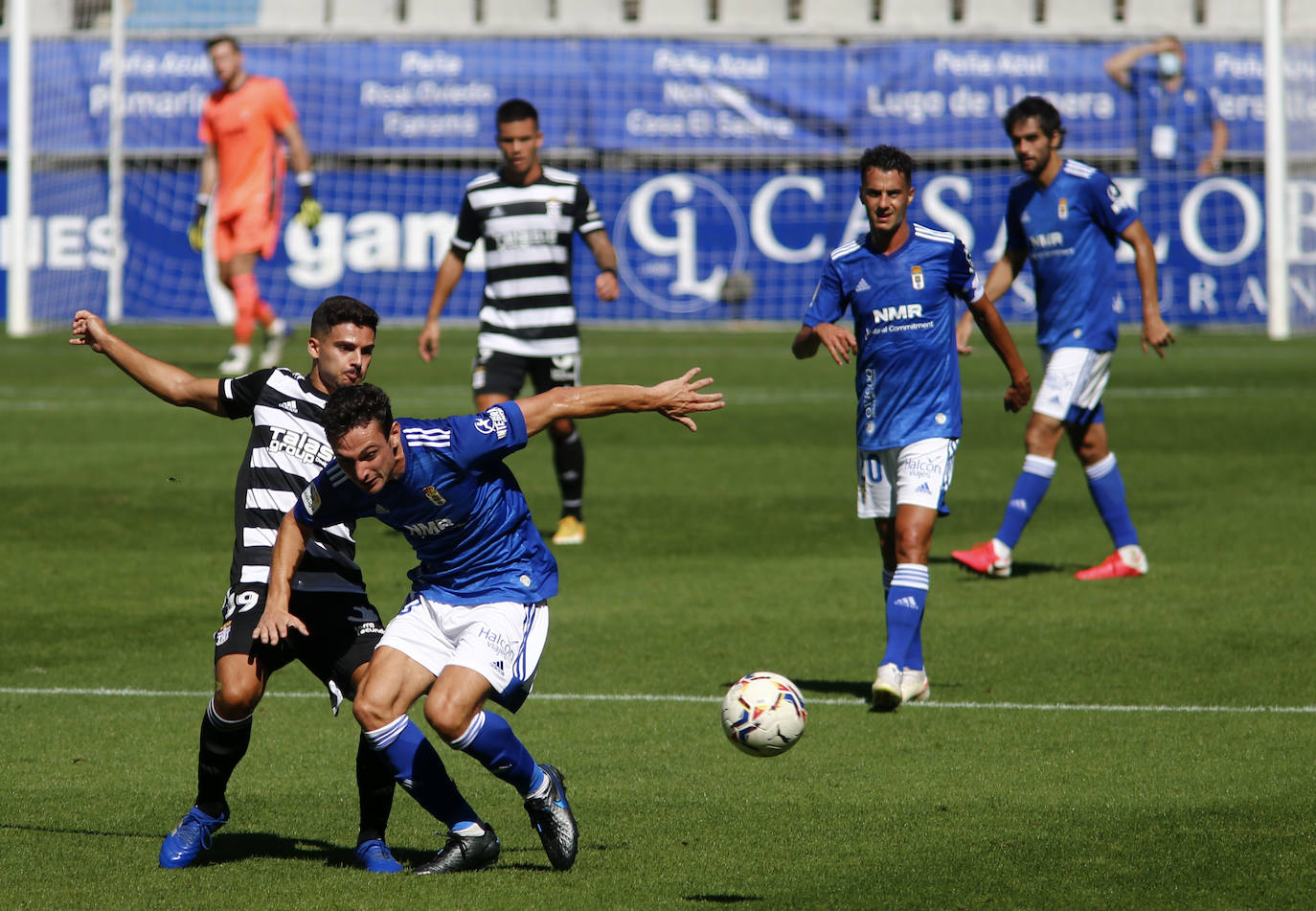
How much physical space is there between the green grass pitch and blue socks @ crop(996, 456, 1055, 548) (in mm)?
268

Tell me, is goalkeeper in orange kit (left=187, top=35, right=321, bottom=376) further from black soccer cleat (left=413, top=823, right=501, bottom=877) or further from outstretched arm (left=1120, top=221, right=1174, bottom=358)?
black soccer cleat (left=413, top=823, right=501, bottom=877)

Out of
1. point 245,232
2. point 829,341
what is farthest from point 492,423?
point 245,232

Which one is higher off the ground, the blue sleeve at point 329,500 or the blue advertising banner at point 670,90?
the blue advertising banner at point 670,90

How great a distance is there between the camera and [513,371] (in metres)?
10.3

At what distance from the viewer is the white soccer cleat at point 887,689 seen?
21.4 ft

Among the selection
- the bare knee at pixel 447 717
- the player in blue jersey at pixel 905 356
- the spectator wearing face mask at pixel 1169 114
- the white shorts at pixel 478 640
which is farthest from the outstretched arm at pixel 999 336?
the spectator wearing face mask at pixel 1169 114

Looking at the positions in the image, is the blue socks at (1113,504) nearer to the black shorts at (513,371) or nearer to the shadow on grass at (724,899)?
the black shorts at (513,371)

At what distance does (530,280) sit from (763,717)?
18.2 feet

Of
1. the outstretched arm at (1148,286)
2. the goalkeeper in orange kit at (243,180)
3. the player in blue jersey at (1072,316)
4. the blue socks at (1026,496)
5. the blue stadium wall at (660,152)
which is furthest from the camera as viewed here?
the blue stadium wall at (660,152)

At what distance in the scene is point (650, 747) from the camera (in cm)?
613

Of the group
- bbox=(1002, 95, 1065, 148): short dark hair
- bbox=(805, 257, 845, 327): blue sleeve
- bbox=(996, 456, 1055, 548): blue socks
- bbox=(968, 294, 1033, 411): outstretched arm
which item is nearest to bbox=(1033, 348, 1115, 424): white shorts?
bbox=(996, 456, 1055, 548): blue socks

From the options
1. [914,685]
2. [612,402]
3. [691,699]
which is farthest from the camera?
[691,699]

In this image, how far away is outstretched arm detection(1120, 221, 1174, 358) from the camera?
895 centimetres

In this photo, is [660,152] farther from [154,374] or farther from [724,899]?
[724,899]
